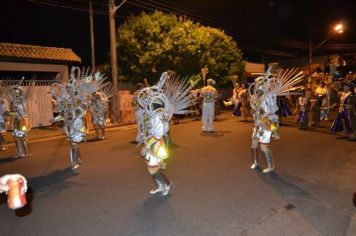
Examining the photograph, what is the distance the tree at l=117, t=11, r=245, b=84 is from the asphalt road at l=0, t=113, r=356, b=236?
10.7 metres

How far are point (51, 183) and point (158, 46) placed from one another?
13.8 meters

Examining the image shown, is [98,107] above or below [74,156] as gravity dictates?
above

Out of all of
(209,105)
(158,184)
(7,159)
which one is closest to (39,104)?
(7,159)

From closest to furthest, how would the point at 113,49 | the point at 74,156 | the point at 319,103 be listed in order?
1. the point at 74,156
2. the point at 319,103
3. the point at 113,49

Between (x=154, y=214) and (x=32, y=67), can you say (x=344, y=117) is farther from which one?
(x=32, y=67)

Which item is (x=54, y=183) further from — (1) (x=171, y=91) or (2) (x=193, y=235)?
(2) (x=193, y=235)

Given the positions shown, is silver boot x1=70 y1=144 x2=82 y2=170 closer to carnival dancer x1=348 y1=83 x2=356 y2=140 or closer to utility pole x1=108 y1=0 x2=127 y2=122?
carnival dancer x1=348 y1=83 x2=356 y2=140

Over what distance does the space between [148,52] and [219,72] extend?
19.3 feet

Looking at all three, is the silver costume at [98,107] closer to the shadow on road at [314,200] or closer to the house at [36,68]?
the house at [36,68]

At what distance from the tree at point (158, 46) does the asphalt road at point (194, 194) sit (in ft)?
35.0

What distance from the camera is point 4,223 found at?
4.98m

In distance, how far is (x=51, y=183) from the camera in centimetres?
693

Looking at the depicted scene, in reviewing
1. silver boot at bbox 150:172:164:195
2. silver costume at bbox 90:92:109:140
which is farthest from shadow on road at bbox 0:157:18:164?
silver boot at bbox 150:172:164:195

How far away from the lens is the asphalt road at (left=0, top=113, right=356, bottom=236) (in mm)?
4641
